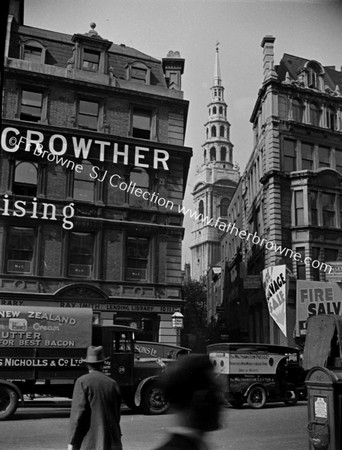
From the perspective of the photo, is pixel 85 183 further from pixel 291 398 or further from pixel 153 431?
pixel 291 398

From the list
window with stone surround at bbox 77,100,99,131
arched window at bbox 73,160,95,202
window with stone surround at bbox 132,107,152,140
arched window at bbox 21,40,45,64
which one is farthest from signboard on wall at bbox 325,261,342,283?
arched window at bbox 21,40,45,64

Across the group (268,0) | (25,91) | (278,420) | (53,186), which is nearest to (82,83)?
(25,91)

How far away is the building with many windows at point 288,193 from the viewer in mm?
5977

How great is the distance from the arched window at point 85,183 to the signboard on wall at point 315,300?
2411mm

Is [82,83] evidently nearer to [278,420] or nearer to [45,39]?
[45,39]

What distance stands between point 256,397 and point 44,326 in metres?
2.77

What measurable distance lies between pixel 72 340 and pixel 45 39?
380cm

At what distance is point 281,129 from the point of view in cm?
662

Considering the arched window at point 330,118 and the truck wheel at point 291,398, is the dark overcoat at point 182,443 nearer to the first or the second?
the arched window at point 330,118

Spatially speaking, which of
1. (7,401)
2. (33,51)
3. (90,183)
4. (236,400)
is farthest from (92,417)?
(7,401)

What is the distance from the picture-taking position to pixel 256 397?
7109 millimetres

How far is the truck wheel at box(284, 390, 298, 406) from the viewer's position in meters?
7.30

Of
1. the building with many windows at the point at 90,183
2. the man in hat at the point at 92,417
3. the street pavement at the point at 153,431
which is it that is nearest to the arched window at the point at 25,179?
the building with many windows at the point at 90,183

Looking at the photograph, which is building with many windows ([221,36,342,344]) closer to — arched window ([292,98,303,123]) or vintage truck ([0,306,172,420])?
arched window ([292,98,303,123])
